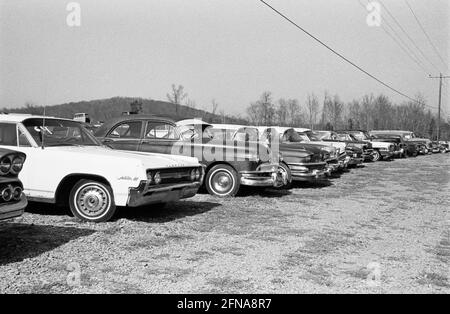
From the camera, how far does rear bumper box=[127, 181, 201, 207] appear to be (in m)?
5.66

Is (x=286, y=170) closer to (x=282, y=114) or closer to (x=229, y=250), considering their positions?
(x=229, y=250)

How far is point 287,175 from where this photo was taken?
400 inches

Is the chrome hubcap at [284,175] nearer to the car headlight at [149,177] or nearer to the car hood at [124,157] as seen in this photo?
the car hood at [124,157]

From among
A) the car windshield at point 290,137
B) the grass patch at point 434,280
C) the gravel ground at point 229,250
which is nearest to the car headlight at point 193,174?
the gravel ground at point 229,250

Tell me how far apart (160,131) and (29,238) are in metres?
4.01

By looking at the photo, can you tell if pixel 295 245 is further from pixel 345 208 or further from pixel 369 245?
pixel 345 208

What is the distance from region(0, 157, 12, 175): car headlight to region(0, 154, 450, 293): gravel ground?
82 centimetres

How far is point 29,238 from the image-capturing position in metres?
5.04

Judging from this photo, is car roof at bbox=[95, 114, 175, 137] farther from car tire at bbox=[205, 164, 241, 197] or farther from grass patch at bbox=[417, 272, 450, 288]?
grass patch at bbox=[417, 272, 450, 288]

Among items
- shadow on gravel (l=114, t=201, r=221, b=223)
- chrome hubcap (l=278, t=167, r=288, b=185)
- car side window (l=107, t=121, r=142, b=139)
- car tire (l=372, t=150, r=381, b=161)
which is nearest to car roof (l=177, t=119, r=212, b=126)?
car side window (l=107, t=121, r=142, b=139)

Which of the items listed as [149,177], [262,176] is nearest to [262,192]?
[262,176]
